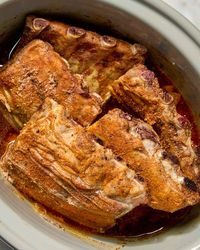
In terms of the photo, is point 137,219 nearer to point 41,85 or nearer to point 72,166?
point 72,166

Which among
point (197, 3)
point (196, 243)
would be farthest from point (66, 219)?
point (197, 3)

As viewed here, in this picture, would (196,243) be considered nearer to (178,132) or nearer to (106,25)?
(178,132)

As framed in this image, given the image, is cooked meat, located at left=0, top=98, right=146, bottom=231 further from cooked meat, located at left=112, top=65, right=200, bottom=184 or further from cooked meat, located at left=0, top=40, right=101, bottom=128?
cooked meat, located at left=112, top=65, right=200, bottom=184

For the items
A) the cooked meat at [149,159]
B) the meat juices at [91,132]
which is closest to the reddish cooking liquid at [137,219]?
the meat juices at [91,132]

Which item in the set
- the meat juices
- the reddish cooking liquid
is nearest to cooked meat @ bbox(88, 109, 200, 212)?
the meat juices

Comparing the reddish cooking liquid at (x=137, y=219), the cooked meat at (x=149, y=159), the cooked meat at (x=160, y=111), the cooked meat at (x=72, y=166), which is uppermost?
the cooked meat at (x=160, y=111)

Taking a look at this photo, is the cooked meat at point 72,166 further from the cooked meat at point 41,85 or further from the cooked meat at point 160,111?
the cooked meat at point 160,111

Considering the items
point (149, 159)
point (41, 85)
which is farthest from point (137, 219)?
point (41, 85)
